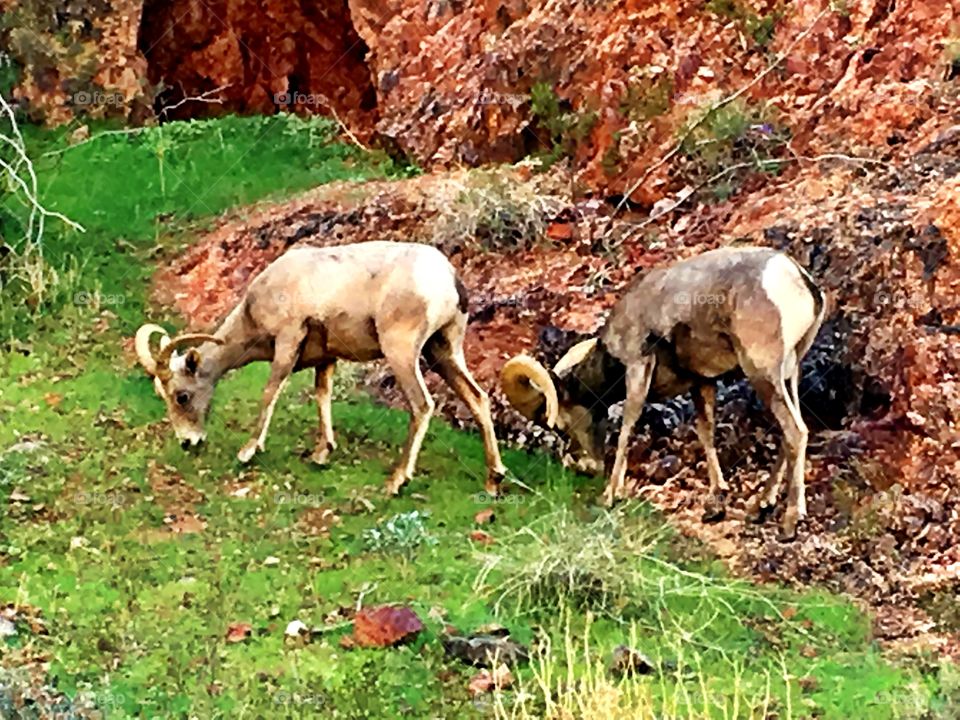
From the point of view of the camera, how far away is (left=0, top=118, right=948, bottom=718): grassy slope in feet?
23.3

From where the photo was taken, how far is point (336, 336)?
1005cm

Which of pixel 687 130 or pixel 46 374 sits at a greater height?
pixel 687 130

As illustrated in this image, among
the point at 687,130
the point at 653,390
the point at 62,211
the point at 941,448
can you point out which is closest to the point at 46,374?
the point at 62,211

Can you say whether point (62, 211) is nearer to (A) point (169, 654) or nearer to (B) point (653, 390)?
(B) point (653, 390)

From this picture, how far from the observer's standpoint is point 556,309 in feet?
38.4

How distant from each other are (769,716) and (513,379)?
11.9 ft

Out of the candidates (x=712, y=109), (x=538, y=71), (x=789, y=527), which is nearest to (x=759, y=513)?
(x=789, y=527)

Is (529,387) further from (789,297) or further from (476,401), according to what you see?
(789,297)

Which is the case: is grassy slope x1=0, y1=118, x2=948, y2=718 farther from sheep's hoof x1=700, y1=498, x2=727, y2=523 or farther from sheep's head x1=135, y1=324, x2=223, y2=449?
sheep's hoof x1=700, y1=498, x2=727, y2=523

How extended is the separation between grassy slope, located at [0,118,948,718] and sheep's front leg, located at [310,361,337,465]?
12cm

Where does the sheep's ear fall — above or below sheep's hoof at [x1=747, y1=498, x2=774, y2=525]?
above

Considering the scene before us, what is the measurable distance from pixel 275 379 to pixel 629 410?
2293 millimetres

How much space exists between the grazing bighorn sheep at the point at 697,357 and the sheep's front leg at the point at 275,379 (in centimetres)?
139

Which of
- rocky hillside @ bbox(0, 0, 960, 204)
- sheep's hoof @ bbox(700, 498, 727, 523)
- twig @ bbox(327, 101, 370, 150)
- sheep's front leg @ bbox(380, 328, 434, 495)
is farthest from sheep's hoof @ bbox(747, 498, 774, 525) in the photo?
twig @ bbox(327, 101, 370, 150)
